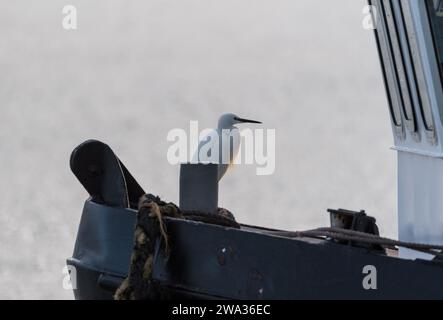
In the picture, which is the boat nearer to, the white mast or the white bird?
the white mast

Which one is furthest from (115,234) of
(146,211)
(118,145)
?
(118,145)

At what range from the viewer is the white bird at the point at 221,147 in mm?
15094

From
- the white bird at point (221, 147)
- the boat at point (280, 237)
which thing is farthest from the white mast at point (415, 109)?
the white bird at point (221, 147)

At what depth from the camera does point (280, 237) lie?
946 cm

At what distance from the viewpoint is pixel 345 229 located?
9.66m

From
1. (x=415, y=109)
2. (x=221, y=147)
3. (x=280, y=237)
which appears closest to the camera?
(x=280, y=237)

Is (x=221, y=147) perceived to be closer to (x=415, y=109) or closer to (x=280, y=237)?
(x=415, y=109)

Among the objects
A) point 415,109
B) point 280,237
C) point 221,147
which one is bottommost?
point 280,237

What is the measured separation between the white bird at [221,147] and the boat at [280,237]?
Result: 4304 mm

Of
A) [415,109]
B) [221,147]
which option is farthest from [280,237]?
[221,147]

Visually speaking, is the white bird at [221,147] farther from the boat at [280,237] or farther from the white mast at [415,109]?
the boat at [280,237]

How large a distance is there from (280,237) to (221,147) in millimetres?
6367

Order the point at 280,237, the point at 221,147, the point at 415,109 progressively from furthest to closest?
the point at 221,147
the point at 415,109
the point at 280,237
